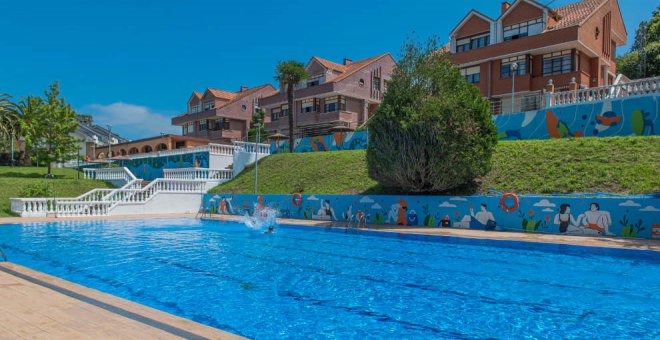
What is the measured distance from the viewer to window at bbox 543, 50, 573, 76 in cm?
3191

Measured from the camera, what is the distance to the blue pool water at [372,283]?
634cm

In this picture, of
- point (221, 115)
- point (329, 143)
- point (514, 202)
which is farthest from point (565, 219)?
point (221, 115)

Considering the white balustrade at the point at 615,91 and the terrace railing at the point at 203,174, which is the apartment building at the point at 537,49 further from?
the terrace railing at the point at 203,174

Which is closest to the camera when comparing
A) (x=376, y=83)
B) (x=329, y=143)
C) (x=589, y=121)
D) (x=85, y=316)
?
(x=85, y=316)

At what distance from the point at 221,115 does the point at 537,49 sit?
4031cm

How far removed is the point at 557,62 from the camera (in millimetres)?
32438

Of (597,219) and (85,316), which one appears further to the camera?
(597,219)

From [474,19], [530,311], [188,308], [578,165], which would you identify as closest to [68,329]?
[188,308]

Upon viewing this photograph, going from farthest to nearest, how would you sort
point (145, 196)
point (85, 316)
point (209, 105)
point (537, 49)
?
1. point (209, 105)
2. point (537, 49)
3. point (145, 196)
4. point (85, 316)

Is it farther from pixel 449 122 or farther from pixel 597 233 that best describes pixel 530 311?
pixel 449 122

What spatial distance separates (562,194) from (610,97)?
8780 mm

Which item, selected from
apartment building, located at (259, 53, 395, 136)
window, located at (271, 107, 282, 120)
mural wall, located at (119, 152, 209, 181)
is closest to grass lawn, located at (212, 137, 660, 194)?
mural wall, located at (119, 152, 209, 181)

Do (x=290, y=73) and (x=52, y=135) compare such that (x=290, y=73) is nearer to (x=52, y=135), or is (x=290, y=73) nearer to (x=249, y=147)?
(x=249, y=147)

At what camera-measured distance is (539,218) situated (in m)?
14.8
